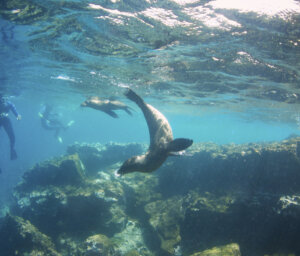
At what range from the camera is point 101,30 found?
31.0 feet

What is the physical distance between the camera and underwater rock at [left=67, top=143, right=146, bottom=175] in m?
19.0

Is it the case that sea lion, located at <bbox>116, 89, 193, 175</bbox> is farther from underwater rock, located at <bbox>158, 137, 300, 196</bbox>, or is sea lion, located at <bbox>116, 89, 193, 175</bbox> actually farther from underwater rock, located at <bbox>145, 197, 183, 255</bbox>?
underwater rock, located at <bbox>158, 137, 300, 196</bbox>

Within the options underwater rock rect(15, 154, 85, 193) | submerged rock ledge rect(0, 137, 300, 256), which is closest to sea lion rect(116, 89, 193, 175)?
submerged rock ledge rect(0, 137, 300, 256)

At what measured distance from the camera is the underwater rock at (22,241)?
27.5 feet

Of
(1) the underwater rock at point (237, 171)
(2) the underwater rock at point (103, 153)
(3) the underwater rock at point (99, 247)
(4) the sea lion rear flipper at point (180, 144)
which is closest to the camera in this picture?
(4) the sea lion rear flipper at point (180, 144)

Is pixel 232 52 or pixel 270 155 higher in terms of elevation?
pixel 232 52

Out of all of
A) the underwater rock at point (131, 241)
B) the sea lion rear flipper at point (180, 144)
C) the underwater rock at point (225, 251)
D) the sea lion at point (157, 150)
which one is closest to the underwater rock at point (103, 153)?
the underwater rock at point (131, 241)

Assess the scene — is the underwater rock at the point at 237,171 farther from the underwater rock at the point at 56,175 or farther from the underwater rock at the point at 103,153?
the underwater rock at the point at 103,153

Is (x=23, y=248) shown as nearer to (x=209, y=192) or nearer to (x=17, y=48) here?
(x=209, y=192)

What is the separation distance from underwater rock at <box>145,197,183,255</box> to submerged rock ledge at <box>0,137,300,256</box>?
44mm

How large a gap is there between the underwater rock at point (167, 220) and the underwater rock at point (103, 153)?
9.13m

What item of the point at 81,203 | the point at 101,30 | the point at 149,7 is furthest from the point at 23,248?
the point at 149,7

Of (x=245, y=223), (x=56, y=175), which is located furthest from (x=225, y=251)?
(x=56, y=175)

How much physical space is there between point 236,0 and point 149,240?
10.5 meters
